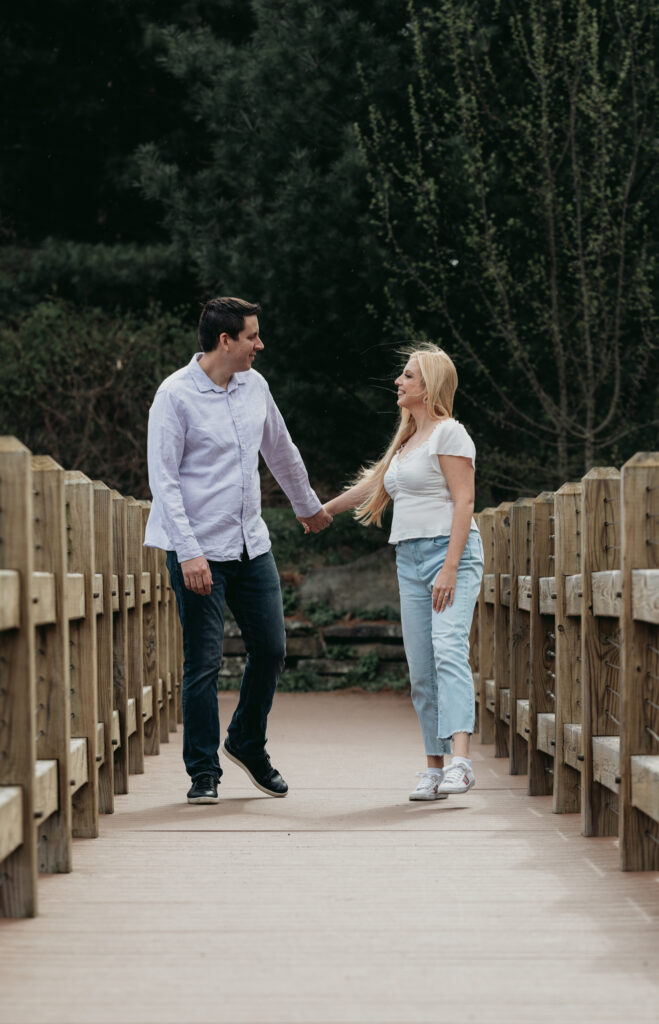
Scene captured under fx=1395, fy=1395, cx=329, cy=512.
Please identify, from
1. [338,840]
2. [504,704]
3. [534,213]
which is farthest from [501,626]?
[534,213]

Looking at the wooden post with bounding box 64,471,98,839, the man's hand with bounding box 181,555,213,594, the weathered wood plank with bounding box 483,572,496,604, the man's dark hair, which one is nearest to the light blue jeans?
the man's hand with bounding box 181,555,213,594

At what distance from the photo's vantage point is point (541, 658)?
18.0ft

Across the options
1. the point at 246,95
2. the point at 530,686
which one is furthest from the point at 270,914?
the point at 246,95

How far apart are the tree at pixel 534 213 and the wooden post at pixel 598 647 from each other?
5659 millimetres

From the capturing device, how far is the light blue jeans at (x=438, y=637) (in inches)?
208

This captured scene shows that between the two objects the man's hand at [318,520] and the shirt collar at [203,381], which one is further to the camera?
the man's hand at [318,520]

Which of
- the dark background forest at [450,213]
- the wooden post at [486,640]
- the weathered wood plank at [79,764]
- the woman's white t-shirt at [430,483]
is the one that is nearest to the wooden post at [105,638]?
the weathered wood plank at [79,764]

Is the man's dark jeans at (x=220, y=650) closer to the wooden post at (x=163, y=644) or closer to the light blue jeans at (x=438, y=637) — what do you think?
the light blue jeans at (x=438, y=637)

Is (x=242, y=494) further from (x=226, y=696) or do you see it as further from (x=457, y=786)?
(x=226, y=696)

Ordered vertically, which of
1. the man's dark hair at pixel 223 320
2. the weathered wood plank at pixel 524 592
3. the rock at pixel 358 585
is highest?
the man's dark hair at pixel 223 320

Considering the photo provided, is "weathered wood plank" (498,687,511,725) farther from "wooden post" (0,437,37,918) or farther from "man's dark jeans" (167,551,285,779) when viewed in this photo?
"wooden post" (0,437,37,918)

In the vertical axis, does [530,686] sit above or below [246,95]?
below

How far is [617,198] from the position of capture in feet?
33.6

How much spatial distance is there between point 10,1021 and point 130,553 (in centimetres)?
368
